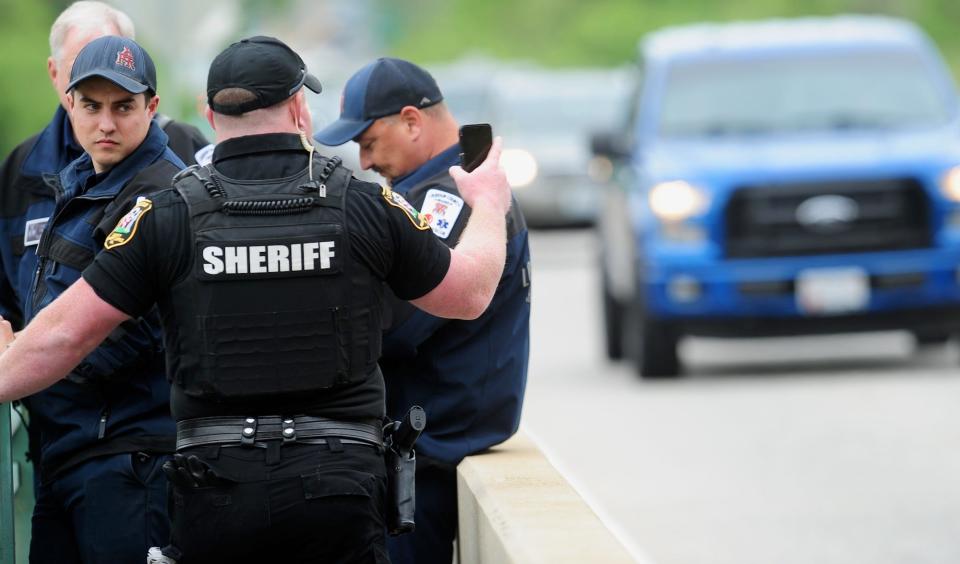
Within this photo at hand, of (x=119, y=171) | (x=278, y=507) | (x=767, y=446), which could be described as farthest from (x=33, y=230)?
(x=767, y=446)

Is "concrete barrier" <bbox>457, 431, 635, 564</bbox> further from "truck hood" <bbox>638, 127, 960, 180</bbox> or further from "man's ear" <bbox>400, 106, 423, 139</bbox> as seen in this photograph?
"truck hood" <bbox>638, 127, 960, 180</bbox>

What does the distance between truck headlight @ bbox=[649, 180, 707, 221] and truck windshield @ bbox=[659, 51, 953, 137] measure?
801 mm

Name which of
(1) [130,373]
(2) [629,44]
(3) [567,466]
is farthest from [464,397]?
(2) [629,44]

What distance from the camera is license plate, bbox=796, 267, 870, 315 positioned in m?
12.8

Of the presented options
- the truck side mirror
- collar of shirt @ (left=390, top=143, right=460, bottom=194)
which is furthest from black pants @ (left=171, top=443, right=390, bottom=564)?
the truck side mirror

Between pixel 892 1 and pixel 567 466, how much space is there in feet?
118

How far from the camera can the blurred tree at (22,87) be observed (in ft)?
82.5

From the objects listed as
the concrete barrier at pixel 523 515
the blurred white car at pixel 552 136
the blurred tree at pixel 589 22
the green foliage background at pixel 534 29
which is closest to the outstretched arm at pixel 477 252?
the concrete barrier at pixel 523 515

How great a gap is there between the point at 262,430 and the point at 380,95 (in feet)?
5.08

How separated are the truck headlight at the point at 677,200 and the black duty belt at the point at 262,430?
853 centimetres

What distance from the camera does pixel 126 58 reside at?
193 inches

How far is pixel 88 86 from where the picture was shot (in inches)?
197

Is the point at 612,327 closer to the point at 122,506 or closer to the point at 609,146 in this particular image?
the point at 609,146

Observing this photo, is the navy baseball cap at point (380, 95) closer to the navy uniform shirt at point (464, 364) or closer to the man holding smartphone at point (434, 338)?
the man holding smartphone at point (434, 338)
